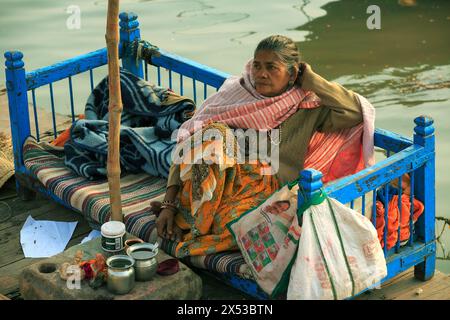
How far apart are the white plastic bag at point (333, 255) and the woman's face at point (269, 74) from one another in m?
0.77

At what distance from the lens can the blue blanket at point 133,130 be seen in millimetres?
4957

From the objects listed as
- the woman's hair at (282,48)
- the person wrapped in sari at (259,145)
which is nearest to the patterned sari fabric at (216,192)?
the person wrapped in sari at (259,145)

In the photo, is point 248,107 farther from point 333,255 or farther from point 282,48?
Result: point 333,255

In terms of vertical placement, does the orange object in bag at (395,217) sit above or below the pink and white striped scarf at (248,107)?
below

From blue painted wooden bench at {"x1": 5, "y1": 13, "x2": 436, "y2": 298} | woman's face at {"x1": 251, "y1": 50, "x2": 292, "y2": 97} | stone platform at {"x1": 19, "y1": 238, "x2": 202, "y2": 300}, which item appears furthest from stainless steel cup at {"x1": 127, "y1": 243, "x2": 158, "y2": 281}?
woman's face at {"x1": 251, "y1": 50, "x2": 292, "y2": 97}

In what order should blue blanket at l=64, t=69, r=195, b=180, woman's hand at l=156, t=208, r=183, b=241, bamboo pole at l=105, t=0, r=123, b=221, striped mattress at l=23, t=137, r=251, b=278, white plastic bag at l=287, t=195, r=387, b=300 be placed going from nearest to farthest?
white plastic bag at l=287, t=195, r=387, b=300 → bamboo pole at l=105, t=0, r=123, b=221 → striped mattress at l=23, t=137, r=251, b=278 → woman's hand at l=156, t=208, r=183, b=241 → blue blanket at l=64, t=69, r=195, b=180

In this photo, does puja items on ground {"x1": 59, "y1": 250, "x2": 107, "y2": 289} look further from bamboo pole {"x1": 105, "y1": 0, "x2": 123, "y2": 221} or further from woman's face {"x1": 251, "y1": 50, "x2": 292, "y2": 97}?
woman's face {"x1": 251, "y1": 50, "x2": 292, "y2": 97}

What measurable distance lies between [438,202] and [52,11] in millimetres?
5477

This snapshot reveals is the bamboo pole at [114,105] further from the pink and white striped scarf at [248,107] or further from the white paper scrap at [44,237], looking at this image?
the white paper scrap at [44,237]

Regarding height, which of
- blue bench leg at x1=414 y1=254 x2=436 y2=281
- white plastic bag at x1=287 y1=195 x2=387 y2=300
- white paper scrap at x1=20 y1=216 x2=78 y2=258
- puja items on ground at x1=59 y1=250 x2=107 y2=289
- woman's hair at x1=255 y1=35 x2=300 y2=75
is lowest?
blue bench leg at x1=414 y1=254 x2=436 y2=281

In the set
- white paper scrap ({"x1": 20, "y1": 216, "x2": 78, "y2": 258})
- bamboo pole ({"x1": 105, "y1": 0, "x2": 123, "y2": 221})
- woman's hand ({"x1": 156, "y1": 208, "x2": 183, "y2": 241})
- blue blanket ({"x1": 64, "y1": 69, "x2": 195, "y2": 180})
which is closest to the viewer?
bamboo pole ({"x1": 105, "y1": 0, "x2": 123, "y2": 221})

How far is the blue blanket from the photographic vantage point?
16.3 ft

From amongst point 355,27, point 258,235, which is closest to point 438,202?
point 258,235

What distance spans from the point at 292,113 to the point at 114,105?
0.81 metres
